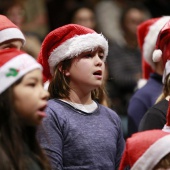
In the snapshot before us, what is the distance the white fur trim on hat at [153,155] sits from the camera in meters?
2.96

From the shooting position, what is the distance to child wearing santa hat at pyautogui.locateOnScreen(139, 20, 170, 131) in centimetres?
369

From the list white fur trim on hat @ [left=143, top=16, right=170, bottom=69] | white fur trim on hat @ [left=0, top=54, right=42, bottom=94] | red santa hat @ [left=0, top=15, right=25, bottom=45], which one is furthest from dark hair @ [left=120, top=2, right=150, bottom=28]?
white fur trim on hat @ [left=0, top=54, right=42, bottom=94]

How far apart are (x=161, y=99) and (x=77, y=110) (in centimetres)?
64

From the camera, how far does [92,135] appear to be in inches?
133

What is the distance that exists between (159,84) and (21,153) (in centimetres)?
173

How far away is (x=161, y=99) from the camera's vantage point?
3885 millimetres

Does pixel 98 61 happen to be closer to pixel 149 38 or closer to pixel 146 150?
pixel 146 150

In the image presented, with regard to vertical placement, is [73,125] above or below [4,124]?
below

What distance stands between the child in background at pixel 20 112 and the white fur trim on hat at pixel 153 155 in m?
0.39

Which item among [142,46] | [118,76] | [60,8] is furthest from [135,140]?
[60,8]

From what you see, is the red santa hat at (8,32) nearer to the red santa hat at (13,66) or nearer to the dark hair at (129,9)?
the red santa hat at (13,66)

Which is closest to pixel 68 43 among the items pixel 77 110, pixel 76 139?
pixel 77 110

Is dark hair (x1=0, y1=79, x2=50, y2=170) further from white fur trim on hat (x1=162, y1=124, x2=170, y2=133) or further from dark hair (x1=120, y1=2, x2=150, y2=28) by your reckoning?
dark hair (x1=120, y1=2, x2=150, y2=28)

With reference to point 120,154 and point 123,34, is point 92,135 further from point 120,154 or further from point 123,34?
point 123,34
